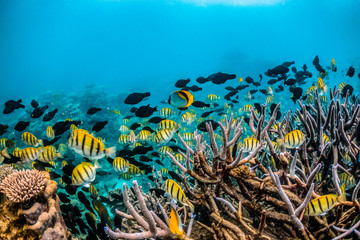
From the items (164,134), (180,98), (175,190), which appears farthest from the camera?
(164,134)

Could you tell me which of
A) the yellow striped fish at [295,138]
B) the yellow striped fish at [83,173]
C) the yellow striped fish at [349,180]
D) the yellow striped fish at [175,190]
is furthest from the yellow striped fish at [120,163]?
the yellow striped fish at [349,180]

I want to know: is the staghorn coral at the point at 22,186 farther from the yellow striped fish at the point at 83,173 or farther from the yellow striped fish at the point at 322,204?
the yellow striped fish at the point at 322,204

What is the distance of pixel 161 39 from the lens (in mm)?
132750

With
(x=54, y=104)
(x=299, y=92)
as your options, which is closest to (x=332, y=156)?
(x=299, y=92)

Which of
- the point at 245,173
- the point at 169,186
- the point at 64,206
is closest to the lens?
the point at 245,173

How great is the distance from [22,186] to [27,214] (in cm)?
25

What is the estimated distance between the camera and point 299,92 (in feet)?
19.7

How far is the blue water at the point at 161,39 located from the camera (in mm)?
81438

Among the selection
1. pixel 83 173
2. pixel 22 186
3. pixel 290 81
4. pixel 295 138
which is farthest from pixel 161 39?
pixel 22 186

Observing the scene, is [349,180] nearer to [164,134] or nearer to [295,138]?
[295,138]

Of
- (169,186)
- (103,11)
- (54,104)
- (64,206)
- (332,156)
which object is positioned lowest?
(54,104)

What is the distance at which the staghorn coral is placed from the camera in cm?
179

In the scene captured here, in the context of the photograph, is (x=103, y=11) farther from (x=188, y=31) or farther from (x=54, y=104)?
(x=54, y=104)

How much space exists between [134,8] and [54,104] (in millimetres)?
103569
